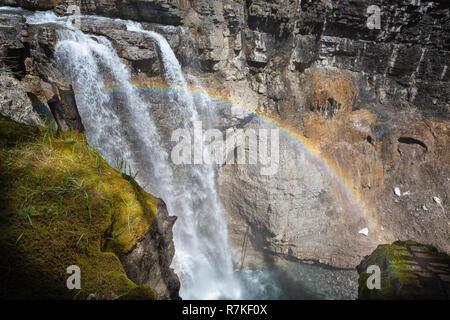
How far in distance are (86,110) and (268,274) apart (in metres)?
10.4

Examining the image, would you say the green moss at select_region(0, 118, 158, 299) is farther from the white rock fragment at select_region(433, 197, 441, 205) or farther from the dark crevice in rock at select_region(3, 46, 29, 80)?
the white rock fragment at select_region(433, 197, 441, 205)

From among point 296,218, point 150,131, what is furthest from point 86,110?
point 296,218

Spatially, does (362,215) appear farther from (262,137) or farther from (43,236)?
(43,236)

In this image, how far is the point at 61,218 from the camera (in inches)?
82.4

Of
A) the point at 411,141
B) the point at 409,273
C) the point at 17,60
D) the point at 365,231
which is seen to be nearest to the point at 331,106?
the point at 411,141

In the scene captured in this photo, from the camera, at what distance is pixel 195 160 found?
1136 cm

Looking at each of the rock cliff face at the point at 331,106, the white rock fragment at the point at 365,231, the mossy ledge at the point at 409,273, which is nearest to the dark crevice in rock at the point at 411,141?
the rock cliff face at the point at 331,106

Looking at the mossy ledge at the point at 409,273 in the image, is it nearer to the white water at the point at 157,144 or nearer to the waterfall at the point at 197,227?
the white water at the point at 157,144

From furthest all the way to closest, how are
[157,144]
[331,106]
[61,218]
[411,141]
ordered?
[411,141]
[331,106]
[157,144]
[61,218]

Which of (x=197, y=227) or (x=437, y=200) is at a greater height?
(x=437, y=200)

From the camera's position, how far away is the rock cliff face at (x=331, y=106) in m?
11.5

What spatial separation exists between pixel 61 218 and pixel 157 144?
8210mm

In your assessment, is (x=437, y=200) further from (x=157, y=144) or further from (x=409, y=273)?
(x=157, y=144)

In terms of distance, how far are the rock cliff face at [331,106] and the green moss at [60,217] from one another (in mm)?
7552
